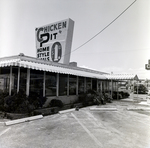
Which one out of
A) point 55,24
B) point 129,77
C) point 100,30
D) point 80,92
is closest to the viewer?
point 100,30

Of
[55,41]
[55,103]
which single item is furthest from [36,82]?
[55,41]

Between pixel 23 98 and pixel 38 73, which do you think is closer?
pixel 23 98

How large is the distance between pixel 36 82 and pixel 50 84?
128 cm

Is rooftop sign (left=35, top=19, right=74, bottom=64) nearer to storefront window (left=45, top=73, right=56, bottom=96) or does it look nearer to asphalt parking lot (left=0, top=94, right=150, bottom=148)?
storefront window (left=45, top=73, right=56, bottom=96)

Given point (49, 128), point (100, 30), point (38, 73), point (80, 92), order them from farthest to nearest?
point (80, 92) < point (38, 73) < point (100, 30) < point (49, 128)

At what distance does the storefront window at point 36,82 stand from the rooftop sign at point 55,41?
20.8 ft

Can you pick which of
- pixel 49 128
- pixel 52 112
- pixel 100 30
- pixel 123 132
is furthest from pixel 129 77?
pixel 49 128

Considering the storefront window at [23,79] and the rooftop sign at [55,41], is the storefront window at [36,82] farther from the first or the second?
the rooftop sign at [55,41]

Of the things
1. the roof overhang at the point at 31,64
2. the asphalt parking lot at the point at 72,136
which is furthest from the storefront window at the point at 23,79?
the asphalt parking lot at the point at 72,136

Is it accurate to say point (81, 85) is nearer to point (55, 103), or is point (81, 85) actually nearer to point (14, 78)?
point (55, 103)

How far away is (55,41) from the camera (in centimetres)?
1694

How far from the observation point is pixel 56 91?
10.9 meters

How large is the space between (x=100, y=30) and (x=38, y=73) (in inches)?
188

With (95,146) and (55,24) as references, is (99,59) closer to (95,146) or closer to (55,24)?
(55,24)
